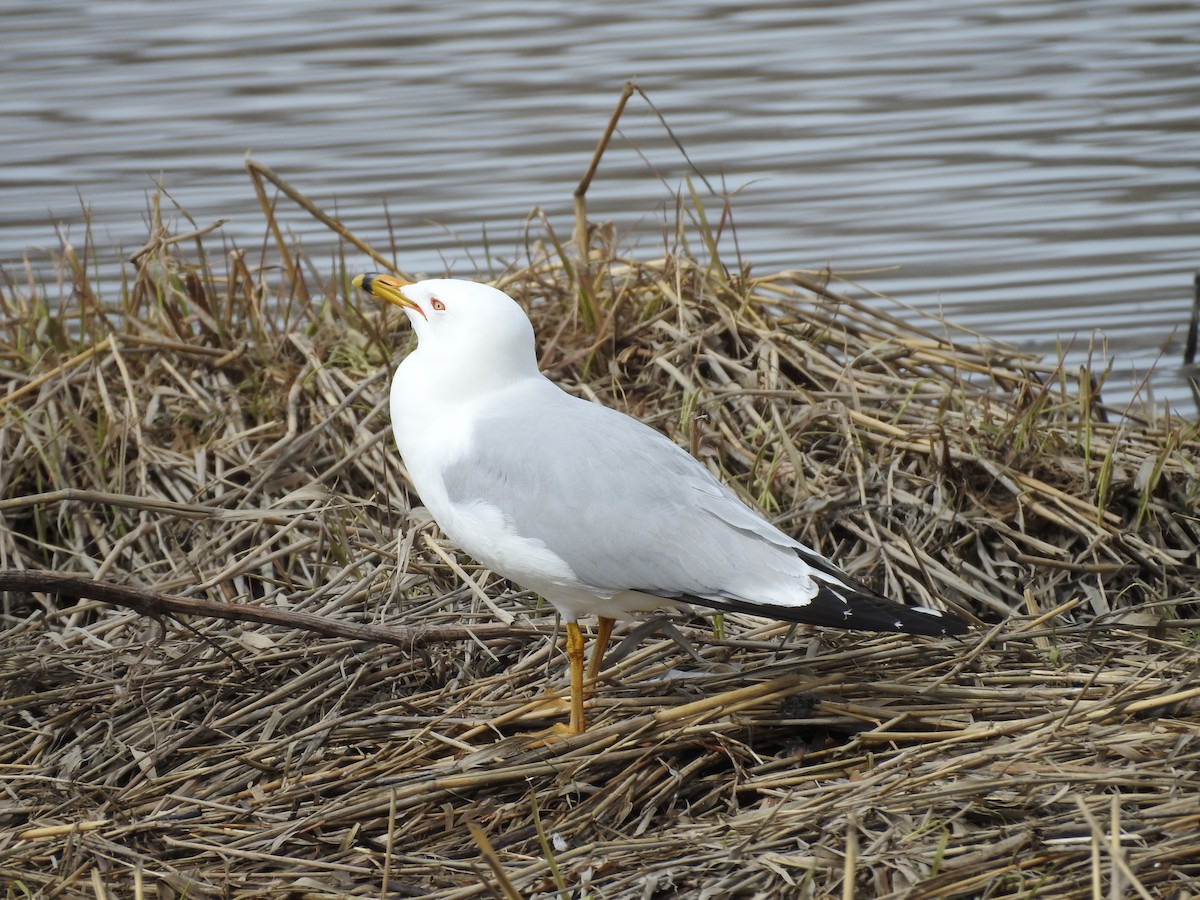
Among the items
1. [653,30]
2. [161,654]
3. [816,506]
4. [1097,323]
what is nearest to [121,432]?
[161,654]

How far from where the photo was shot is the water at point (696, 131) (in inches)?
269

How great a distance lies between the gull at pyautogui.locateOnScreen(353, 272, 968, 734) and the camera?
9.84 ft

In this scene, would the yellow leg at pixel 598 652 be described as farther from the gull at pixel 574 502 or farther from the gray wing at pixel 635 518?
the gray wing at pixel 635 518

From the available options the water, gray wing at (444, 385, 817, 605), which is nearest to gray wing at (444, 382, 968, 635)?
gray wing at (444, 385, 817, 605)

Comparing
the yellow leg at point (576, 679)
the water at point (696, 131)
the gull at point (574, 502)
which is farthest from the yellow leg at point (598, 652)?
the water at point (696, 131)

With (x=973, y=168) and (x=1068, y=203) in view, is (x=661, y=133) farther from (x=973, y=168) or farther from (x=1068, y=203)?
(x=1068, y=203)

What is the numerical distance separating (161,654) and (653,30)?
25.8ft

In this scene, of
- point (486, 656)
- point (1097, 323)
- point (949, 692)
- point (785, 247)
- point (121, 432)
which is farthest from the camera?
point (785, 247)

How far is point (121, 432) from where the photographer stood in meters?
4.65

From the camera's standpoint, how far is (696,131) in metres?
8.46

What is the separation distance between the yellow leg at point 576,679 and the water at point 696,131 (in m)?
2.94

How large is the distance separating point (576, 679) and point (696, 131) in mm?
5716

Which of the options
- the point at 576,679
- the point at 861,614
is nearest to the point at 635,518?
the point at 576,679

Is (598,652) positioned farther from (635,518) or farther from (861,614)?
(861,614)
